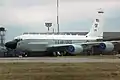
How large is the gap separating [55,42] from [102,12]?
82.1 ft

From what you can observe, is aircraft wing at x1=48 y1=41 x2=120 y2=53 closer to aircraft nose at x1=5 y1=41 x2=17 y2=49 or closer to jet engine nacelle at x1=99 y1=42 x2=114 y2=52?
jet engine nacelle at x1=99 y1=42 x2=114 y2=52

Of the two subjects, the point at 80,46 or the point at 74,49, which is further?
the point at 80,46

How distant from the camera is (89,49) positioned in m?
79.2

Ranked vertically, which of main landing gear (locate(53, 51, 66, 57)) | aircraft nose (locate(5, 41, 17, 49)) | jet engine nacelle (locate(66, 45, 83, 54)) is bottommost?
main landing gear (locate(53, 51, 66, 57))

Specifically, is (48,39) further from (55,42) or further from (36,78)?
(36,78)

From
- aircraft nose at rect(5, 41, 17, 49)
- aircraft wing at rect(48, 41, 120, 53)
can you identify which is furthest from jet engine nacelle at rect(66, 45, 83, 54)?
aircraft nose at rect(5, 41, 17, 49)

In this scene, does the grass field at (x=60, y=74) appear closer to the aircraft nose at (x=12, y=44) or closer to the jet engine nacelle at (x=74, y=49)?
the jet engine nacelle at (x=74, y=49)

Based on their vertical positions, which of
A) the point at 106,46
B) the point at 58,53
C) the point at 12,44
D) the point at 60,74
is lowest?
the point at 58,53

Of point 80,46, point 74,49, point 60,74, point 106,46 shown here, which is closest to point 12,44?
point 74,49

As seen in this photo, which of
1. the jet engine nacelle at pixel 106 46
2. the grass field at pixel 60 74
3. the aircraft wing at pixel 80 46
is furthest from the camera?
the jet engine nacelle at pixel 106 46

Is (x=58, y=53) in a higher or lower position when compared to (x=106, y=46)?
lower

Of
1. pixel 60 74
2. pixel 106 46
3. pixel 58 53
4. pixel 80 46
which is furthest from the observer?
pixel 58 53

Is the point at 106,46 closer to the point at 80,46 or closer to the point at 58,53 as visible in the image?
the point at 80,46

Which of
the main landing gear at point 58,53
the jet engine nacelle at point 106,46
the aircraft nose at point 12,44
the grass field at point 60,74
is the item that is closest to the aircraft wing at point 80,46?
the jet engine nacelle at point 106,46
